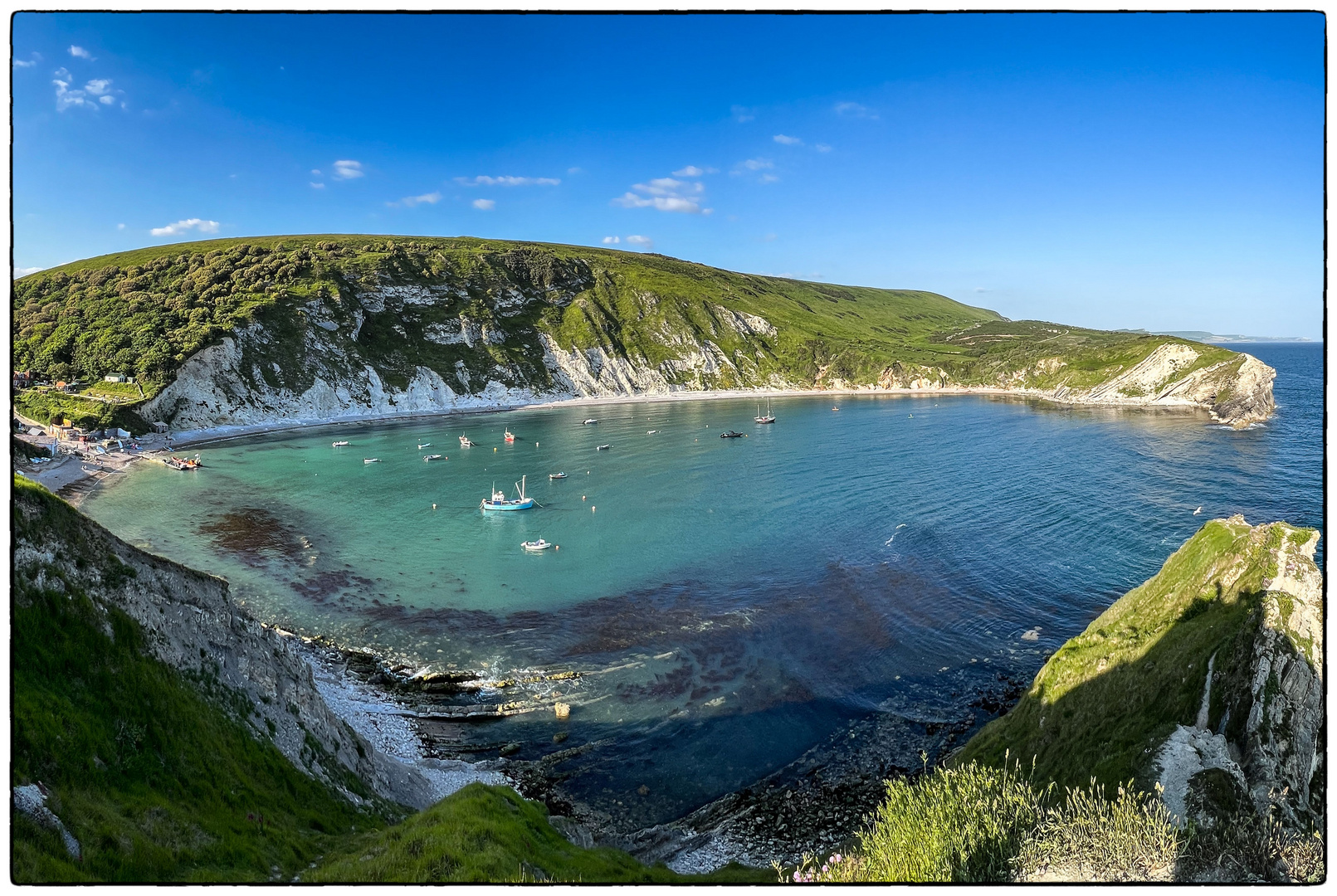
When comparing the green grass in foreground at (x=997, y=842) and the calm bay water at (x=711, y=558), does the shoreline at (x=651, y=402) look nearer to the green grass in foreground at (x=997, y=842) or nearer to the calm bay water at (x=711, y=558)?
the calm bay water at (x=711, y=558)

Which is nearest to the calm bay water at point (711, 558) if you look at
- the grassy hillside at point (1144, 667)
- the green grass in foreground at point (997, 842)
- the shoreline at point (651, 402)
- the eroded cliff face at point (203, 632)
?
the eroded cliff face at point (203, 632)

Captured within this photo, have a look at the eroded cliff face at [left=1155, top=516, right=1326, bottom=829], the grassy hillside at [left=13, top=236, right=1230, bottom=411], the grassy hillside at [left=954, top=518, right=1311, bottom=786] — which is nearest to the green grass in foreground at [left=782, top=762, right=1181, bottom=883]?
the eroded cliff face at [left=1155, top=516, right=1326, bottom=829]

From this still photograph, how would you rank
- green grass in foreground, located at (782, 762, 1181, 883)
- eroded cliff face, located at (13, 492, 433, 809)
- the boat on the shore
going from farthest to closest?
the boat on the shore < eroded cliff face, located at (13, 492, 433, 809) < green grass in foreground, located at (782, 762, 1181, 883)

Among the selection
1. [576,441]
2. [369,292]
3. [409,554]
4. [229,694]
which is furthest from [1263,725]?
[369,292]

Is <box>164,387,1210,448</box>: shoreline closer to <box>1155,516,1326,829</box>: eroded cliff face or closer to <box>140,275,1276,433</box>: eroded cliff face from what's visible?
<box>140,275,1276,433</box>: eroded cliff face

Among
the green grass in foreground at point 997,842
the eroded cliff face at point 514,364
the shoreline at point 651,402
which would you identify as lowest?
the green grass in foreground at point 997,842
